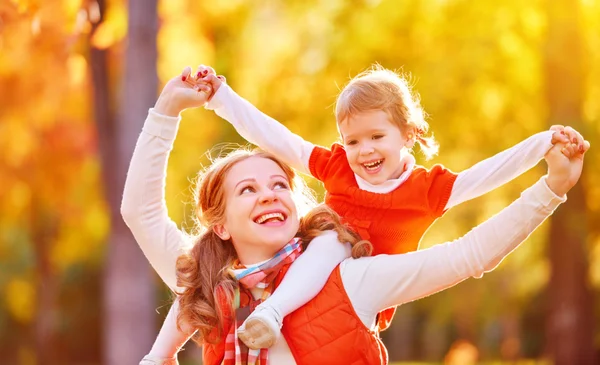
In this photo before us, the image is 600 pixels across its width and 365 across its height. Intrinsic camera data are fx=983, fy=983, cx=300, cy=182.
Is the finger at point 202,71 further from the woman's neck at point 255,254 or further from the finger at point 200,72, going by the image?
the woman's neck at point 255,254

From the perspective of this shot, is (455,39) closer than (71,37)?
No

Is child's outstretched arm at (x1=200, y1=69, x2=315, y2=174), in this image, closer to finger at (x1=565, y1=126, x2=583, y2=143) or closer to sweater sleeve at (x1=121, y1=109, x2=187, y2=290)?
sweater sleeve at (x1=121, y1=109, x2=187, y2=290)

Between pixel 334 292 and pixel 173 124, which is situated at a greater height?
pixel 173 124

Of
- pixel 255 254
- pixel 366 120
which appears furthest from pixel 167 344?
pixel 366 120

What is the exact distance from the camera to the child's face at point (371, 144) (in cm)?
342

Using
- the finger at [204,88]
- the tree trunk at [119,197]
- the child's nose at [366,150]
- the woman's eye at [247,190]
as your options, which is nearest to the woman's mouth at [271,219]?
the woman's eye at [247,190]

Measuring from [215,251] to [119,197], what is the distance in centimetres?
596

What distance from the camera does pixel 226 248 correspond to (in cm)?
342

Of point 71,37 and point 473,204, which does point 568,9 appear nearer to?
point 71,37

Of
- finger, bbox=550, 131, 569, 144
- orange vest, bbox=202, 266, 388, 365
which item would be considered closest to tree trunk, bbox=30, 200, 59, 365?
orange vest, bbox=202, 266, 388, 365

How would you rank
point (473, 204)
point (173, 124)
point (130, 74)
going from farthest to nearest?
point (473, 204)
point (130, 74)
point (173, 124)

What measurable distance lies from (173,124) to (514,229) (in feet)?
3.89

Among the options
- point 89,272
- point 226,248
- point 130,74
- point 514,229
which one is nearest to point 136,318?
point 130,74

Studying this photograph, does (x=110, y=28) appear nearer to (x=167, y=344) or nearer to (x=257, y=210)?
(x=167, y=344)
